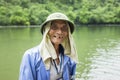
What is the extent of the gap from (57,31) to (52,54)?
16 centimetres

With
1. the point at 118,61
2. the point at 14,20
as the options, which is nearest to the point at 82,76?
the point at 118,61

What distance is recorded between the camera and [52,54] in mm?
1960

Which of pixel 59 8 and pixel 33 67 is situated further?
pixel 59 8

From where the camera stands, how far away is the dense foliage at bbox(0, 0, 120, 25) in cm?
4975

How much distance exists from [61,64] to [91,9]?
204 ft

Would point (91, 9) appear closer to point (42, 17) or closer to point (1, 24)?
point (42, 17)

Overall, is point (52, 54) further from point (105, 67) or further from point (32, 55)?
point (105, 67)

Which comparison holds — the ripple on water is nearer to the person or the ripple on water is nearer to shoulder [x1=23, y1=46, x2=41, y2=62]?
the person

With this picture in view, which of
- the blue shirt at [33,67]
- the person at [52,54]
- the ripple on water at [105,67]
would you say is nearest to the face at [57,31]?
the person at [52,54]

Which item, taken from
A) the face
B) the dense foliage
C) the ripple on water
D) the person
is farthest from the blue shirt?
the dense foliage

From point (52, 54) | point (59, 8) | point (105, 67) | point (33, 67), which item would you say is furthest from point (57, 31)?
point (59, 8)

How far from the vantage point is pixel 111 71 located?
11719 millimetres

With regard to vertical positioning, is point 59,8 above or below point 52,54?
below

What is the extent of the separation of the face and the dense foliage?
4261 centimetres
